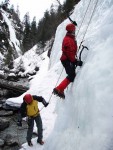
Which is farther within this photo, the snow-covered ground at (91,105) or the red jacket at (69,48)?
the red jacket at (69,48)

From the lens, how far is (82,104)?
6387mm

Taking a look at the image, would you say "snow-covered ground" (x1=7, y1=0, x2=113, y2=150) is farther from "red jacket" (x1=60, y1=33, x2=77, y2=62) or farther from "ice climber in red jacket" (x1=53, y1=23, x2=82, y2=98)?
"red jacket" (x1=60, y1=33, x2=77, y2=62)

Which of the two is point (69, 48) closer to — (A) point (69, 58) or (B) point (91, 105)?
(A) point (69, 58)

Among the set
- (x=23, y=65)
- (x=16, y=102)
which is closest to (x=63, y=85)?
(x=16, y=102)

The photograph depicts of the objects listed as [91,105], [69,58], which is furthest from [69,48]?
[91,105]

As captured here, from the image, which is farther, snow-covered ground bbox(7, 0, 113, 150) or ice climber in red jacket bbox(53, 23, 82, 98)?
ice climber in red jacket bbox(53, 23, 82, 98)

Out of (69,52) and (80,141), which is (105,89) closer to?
(80,141)

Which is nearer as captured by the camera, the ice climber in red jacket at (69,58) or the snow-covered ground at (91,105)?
the snow-covered ground at (91,105)

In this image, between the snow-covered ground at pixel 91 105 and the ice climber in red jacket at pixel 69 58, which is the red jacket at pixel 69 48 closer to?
the ice climber in red jacket at pixel 69 58

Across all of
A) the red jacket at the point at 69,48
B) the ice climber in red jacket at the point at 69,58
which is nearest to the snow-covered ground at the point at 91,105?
the ice climber in red jacket at the point at 69,58

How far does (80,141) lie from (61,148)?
3.18ft

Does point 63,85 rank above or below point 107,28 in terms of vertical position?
below

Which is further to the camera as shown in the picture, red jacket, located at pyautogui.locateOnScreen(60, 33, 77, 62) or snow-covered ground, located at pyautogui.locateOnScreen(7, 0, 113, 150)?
red jacket, located at pyautogui.locateOnScreen(60, 33, 77, 62)

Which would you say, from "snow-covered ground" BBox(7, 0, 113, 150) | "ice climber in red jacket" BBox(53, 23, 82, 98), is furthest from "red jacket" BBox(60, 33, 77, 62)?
"snow-covered ground" BBox(7, 0, 113, 150)
